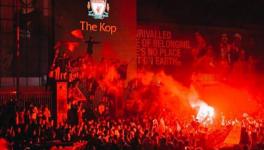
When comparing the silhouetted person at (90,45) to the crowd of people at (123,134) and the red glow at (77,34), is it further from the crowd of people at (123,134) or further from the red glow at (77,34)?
the crowd of people at (123,134)

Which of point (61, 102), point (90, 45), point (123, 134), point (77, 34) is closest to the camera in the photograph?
point (123, 134)

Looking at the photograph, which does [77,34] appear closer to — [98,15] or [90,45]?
[90,45]

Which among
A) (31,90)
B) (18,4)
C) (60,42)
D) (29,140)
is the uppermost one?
(18,4)

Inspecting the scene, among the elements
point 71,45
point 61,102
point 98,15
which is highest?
point 98,15

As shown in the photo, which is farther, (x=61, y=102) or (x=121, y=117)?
(x=121, y=117)

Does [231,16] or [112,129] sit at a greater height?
[231,16]

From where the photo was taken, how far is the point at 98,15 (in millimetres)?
18922

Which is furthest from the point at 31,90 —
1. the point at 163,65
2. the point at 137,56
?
the point at 163,65

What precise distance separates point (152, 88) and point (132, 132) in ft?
19.3

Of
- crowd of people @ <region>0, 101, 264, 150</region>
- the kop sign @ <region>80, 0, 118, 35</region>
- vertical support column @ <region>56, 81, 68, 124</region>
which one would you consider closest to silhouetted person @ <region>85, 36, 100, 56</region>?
the kop sign @ <region>80, 0, 118, 35</region>

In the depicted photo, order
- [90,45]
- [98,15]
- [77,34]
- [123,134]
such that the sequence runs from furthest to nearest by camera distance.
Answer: [98,15], [90,45], [77,34], [123,134]

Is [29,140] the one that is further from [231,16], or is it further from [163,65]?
[231,16]

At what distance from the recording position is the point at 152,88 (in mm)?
20375

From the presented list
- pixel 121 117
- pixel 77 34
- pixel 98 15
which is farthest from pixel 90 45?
pixel 121 117
